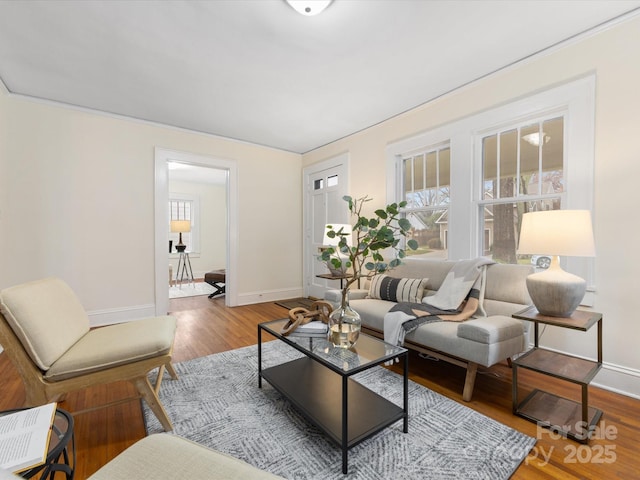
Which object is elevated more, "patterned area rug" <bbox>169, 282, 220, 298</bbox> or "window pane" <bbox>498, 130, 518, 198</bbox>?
"window pane" <bbox>498, 130, 518, 198</bbox>

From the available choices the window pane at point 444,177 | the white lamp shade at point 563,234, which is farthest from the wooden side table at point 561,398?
the window pane at point 444,177

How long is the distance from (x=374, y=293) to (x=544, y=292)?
1568mm

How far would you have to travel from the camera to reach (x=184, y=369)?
2.43m

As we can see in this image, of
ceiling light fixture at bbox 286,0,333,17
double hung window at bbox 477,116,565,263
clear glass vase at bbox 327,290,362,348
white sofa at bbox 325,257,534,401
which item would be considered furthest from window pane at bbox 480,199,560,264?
ceiling light fixture at bbox 286,0,333,17

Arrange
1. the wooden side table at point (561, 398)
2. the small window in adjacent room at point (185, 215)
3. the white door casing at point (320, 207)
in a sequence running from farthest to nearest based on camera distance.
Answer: the small window in adjacent room at point (185, 215) < the white door casing at point (320, 207) < the wooden side table at point (561, 398)

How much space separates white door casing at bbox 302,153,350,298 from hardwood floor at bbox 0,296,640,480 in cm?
218

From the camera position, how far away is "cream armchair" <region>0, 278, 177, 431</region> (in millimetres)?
1459

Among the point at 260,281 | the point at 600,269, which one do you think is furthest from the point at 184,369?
the point at 600,269

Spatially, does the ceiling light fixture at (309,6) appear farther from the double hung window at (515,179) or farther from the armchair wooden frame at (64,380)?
the armchair wooden frame at (64,380)

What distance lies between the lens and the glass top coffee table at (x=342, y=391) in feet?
4.70

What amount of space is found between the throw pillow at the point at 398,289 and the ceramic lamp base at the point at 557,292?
1045 mm

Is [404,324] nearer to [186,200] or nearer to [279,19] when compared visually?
[279,19]

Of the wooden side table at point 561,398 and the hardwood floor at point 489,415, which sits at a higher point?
the wooden side table at point 561,398

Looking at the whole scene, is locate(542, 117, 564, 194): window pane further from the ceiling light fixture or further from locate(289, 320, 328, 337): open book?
locate(289, 320, 328, 337): open book
